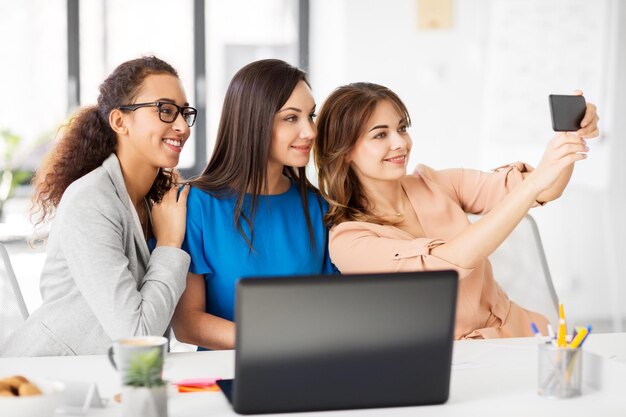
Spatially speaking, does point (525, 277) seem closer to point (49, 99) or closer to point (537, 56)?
point (537, 56)

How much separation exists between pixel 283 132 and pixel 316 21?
9.51ft

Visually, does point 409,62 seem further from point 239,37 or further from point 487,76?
point 239,37

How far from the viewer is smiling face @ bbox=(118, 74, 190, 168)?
6.52ft

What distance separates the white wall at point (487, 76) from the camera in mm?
4543

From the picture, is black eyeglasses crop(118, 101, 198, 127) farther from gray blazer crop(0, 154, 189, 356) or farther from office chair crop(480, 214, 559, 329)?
office chair crop(480, 214, 559, 329)

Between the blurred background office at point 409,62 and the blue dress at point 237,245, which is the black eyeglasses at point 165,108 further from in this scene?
the blurred background office at point 409,62

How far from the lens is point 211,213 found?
83.3 inches

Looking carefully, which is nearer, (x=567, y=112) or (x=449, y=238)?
(x=567, y=112)

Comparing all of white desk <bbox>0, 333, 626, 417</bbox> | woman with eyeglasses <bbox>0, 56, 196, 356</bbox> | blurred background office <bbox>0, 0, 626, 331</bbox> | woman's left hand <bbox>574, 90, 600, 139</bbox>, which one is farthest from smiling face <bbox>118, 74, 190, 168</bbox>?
blurred background office <bbox>0, 0, 626, 331</bbox>

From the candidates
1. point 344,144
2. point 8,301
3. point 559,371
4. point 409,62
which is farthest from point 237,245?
point 409,62

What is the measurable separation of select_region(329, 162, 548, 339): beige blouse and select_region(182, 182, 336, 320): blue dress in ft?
0.29

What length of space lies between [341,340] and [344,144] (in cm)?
98

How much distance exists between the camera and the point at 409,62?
4.66 metres

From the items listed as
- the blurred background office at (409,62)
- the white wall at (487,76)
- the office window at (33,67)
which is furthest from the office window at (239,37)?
the office window at (33,67)
